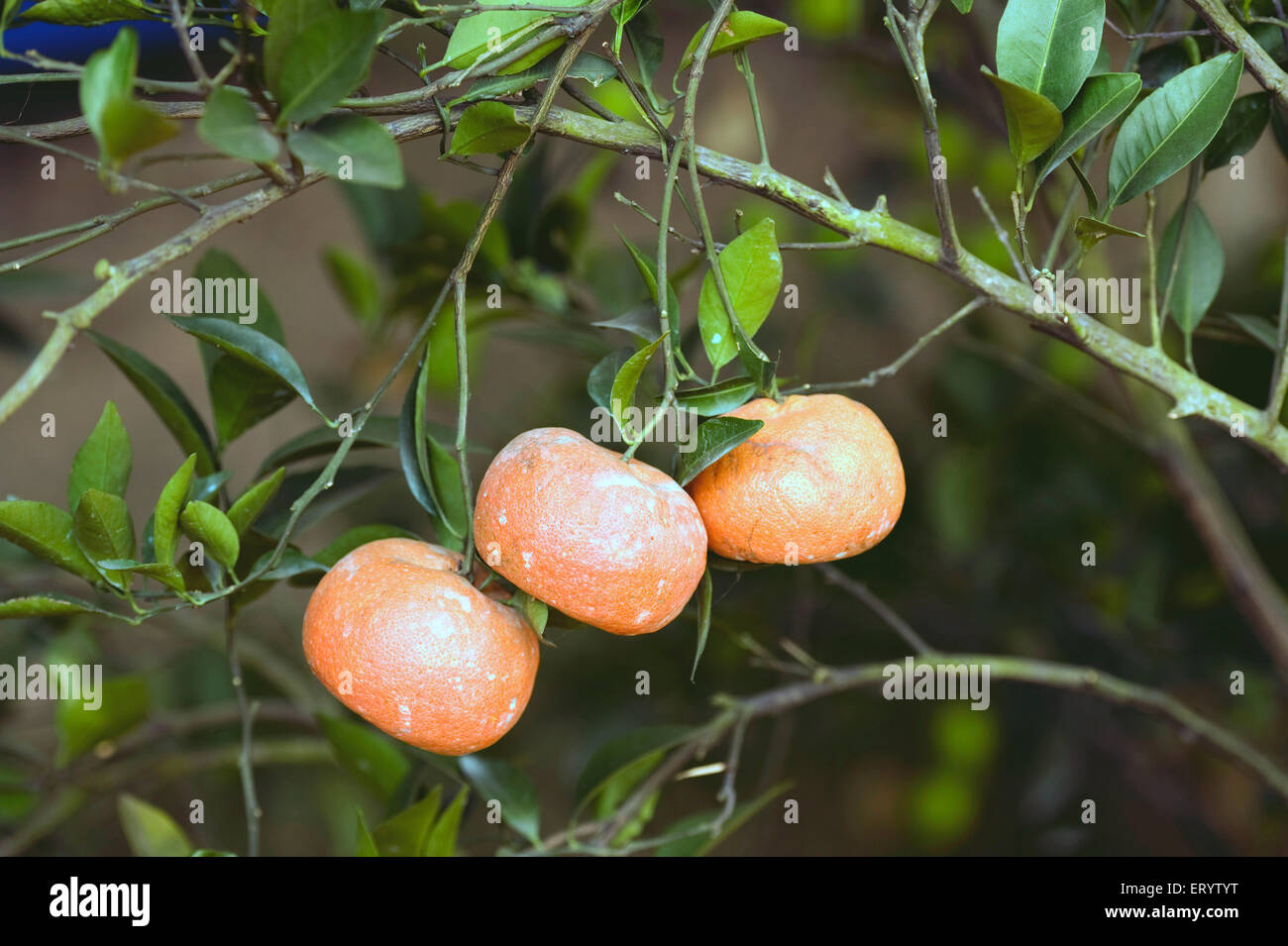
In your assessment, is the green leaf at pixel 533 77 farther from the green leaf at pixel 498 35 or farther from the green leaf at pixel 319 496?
the green leaf at pixel 319 496

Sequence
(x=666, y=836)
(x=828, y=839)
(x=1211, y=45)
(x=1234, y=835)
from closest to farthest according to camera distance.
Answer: (x=1211, y=45)
(x=666, y=836)
(x=1234, y=835)
(x=828, y=839)

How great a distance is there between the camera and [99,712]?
2.72 ft

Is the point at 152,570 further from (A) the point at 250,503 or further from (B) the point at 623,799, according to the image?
(B) the point at 623,799

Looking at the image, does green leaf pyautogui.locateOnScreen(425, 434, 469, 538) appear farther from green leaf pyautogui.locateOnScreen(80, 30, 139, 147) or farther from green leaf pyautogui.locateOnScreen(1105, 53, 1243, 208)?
green leaf pyautogui.locateOnScreen(1105, 53, 1243, 208)

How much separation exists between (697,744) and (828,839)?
0.84 meters

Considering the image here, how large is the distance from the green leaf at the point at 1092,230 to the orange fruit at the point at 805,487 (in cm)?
13

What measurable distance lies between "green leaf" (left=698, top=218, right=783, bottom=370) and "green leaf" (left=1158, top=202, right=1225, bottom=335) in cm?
32

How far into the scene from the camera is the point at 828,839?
1.50m

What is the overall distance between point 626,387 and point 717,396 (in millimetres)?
51

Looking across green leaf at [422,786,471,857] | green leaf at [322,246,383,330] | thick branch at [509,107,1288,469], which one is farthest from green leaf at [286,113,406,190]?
green leaf at [322,246,383,330]

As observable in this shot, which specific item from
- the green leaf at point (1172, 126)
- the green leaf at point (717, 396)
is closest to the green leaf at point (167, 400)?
the green leaf at point (717, 396)

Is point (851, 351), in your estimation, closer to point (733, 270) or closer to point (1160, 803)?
point (1160, 803)

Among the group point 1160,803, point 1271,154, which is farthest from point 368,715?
point 1271,154

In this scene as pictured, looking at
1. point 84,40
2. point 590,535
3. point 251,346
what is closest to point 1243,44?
point 590,535
